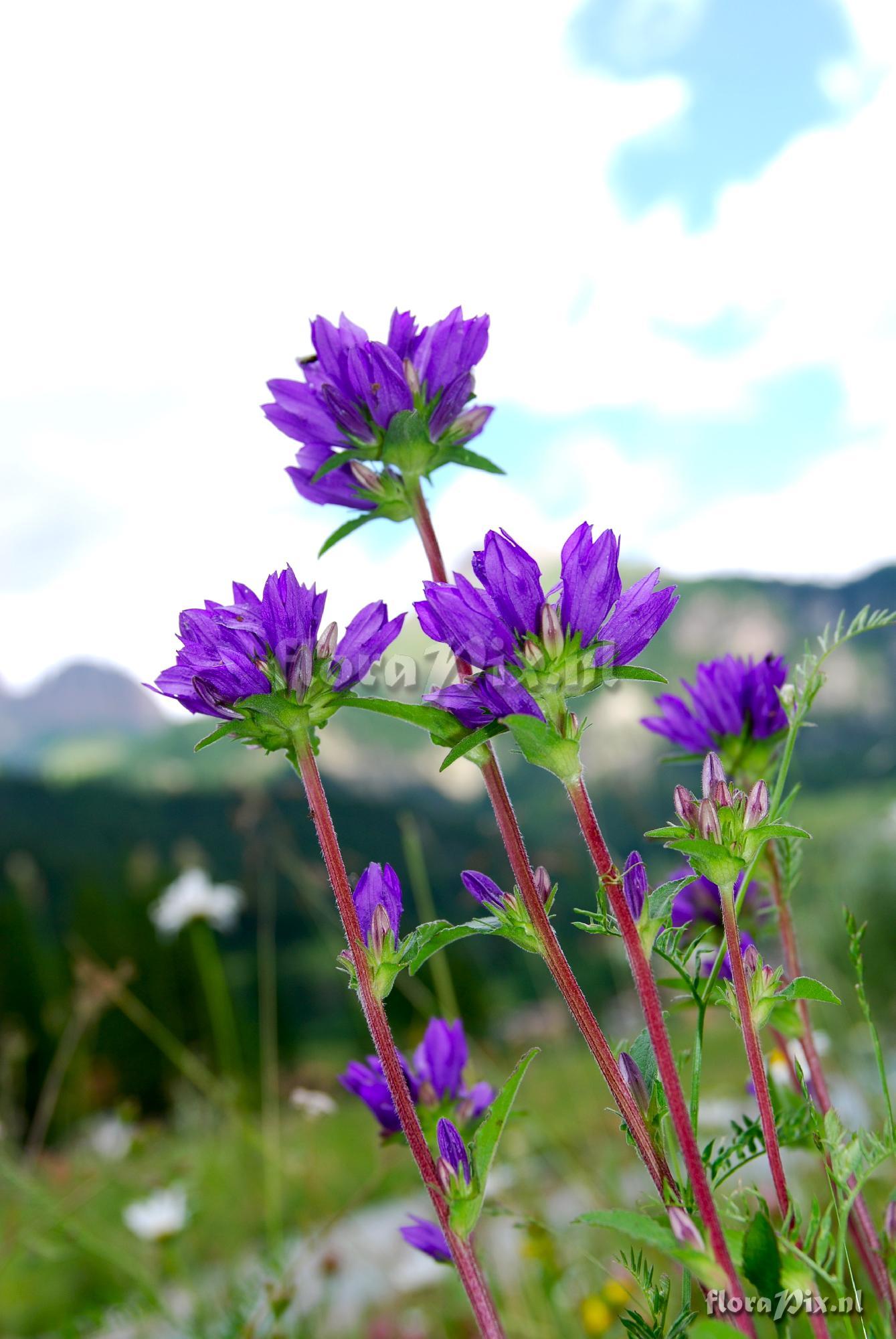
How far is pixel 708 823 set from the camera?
3.09 ft

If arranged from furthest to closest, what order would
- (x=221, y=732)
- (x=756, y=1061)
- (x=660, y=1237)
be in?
(x=221, y=732) < (x=756, y=1061) < (x=660, y=1237)

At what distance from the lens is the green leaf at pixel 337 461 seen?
1201 mm

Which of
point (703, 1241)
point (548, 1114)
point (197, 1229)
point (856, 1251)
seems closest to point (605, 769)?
point (856, 1251)

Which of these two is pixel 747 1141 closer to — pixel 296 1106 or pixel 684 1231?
pixel 684 1231

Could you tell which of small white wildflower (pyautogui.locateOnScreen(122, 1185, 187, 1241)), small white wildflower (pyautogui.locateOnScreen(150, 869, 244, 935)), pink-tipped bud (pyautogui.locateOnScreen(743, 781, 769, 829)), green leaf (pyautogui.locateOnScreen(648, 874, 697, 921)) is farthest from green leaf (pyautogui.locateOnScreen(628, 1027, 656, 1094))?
small white wildflower (pyautogui.locateOnScreen(150, 869, 244, 935))

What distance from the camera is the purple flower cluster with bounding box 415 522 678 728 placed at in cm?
96

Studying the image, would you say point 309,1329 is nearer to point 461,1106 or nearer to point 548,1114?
point 461,1106

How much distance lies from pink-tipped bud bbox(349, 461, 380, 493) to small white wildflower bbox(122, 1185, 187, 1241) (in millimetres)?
2376

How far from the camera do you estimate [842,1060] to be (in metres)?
4.00

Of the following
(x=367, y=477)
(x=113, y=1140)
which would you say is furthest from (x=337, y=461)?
(x=113, y=1140)

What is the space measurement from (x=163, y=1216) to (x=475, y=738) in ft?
8.66

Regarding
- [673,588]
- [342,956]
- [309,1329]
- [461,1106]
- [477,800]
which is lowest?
[477,800]

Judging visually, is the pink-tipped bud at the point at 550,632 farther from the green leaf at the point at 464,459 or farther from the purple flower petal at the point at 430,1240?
the purple flower petal at the point at 430,1240

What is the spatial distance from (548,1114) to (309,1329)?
5498 millimetres
